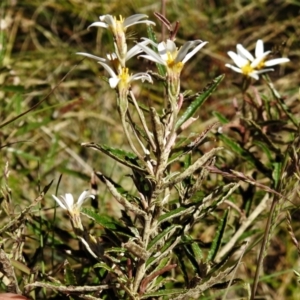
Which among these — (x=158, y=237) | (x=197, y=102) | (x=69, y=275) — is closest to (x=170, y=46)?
(x=197, y=102)

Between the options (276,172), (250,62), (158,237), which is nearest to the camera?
Answer: (158,237)

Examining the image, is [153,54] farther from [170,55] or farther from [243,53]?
[243,53]

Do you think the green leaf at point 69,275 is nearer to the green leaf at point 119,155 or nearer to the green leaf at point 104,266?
the green leaf at point 104,266

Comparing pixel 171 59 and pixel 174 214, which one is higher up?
pixel 171 59

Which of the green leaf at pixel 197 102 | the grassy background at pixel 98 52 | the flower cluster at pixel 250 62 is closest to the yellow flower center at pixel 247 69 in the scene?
the flower cluster at pixel 250 62

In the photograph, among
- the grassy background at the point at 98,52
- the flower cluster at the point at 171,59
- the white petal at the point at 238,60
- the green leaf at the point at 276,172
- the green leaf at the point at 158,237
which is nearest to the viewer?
the flower cluster at the point at 171,59

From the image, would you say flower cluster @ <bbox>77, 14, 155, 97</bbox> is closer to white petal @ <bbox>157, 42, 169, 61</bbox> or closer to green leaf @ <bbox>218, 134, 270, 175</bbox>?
white petal @ <bbox>157, 42, 169, 61</bbox>

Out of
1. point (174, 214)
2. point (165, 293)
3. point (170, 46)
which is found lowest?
point (165, 293)

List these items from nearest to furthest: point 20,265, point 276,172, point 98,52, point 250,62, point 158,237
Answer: point 158,237 → point 20,265 → point 276,172 → point 250,62 → point 98,52

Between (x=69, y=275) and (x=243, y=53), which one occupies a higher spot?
(x=243, y=53)

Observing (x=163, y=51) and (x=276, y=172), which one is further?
(x=276, y=172)

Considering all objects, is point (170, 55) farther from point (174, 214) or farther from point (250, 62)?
point (250, 62)

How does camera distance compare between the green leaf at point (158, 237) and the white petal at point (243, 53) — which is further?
the white petal at point (243, 53)

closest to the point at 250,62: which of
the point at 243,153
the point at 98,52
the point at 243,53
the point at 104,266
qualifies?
the point at 243,53
